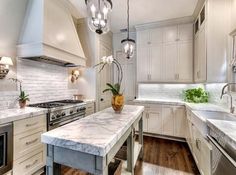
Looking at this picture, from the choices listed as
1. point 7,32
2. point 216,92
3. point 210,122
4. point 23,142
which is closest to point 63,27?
A: point 7,32

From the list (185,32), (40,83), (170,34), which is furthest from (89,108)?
(185,32)

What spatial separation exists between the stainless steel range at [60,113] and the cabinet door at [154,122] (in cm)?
171

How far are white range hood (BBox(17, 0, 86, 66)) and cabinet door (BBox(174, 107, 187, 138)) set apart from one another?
8.84ft

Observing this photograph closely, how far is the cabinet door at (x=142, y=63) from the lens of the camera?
13.1 ft

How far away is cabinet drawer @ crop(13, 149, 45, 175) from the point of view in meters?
1.82

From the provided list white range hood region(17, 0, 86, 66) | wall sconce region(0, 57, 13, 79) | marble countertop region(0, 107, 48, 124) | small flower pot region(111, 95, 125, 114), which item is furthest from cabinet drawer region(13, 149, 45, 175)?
white range hood region(17, 0, 86, 66)

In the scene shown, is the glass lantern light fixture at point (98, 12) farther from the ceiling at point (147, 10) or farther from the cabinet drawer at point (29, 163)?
the cabinet drawer at point (29, 163)

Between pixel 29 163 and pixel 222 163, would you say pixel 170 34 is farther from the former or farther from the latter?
pixel 29 163

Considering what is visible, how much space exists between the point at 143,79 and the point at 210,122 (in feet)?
8.82

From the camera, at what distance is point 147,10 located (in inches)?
126

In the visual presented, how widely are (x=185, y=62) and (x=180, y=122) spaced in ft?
4.89

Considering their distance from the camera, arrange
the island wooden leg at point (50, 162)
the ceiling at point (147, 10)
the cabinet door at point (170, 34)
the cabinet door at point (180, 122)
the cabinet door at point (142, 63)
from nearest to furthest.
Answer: the island wooden leg at point (50, 162), the ceiling at point (147, 10), the cabinet door at point (180, 122), the cabinet door at point (170, 34), the cabinet door at point (142, 63)


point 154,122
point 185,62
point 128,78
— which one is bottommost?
point 154,122

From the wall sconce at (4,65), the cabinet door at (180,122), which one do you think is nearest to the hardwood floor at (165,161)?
the cabinet door at (180,122)
